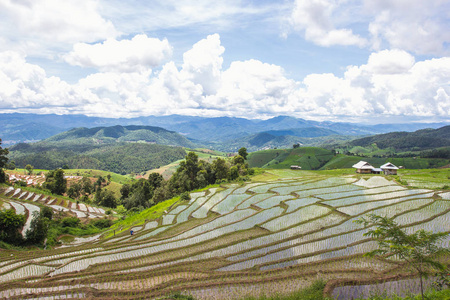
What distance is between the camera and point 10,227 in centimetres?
3484

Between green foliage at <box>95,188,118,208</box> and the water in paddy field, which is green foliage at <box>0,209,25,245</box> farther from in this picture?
green foliage at <box>95,188,118,208</box>

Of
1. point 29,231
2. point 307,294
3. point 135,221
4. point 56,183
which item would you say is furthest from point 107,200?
point 307,294

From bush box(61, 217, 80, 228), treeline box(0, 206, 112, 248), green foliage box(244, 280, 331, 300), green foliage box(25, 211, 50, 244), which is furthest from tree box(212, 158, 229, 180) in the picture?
green foliage box(244, 280, 331, 300)

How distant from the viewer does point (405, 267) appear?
62.4ft

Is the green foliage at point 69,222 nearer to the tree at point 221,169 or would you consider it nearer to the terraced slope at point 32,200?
the terraced slope at point 32,200

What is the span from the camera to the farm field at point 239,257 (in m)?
18.1

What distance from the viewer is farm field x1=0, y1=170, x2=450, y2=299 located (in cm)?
1809

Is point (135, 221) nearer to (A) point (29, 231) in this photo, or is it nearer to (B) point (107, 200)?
(A) point (29, 231)

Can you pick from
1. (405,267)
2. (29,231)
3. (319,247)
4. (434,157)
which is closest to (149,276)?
(319,247)

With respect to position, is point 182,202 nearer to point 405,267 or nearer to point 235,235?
point 235,235

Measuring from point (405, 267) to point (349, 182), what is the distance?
41821 millimetres

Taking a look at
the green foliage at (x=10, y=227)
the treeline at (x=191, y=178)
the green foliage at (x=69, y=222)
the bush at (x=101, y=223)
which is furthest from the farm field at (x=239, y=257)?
the treeline at (x=191, y=178)

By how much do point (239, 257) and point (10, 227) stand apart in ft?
115

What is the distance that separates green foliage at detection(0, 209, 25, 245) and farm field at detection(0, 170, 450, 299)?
6.94m
